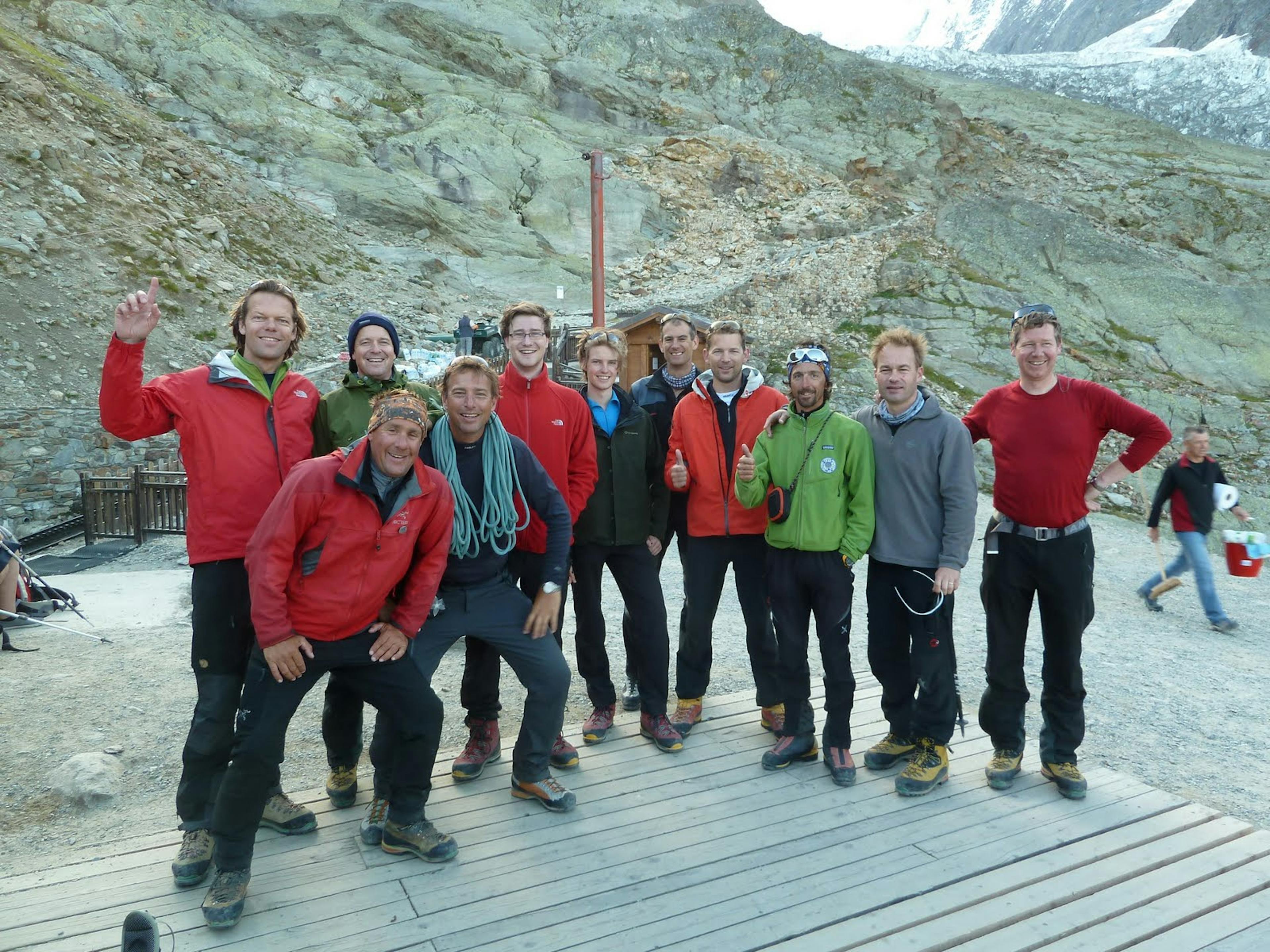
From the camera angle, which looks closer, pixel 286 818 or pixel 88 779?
pixel 286 818

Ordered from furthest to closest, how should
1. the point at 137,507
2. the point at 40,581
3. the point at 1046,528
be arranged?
the point at 137,507 < the point at 40,581 < the point at 1046,528

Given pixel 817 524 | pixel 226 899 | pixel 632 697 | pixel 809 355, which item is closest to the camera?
pixel 226 899

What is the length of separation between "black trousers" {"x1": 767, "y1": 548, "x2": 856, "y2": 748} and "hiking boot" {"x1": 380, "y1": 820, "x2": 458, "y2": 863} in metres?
1.85

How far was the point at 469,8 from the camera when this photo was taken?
5106 centimetres

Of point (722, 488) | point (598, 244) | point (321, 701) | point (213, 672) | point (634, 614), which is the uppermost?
point (598, 244)

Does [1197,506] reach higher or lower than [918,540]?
lower

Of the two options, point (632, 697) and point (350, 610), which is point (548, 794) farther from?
point (632, 697)

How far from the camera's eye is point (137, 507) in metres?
11.7

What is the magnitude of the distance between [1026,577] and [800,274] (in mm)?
24517

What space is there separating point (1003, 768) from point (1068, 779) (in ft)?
0.95

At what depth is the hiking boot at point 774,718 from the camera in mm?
4617

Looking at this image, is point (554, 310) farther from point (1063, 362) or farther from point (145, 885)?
point (145, 885)

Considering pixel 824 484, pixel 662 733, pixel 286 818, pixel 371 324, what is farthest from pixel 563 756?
pixel 371 324

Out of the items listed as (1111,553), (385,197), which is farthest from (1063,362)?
(385,197)
